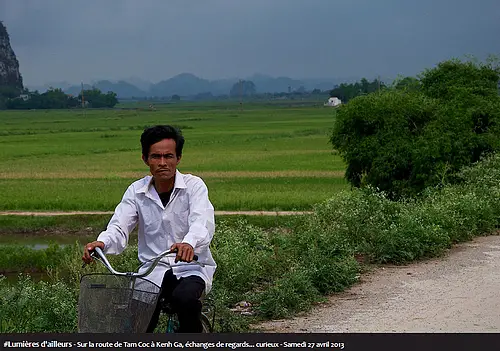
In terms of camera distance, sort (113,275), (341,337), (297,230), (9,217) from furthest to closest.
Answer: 1. (9,217)
2. (297,230)
3. (341,337)
4. (113,275)

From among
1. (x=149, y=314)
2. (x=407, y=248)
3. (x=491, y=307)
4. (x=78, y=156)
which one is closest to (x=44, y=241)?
(x=407, y=248)

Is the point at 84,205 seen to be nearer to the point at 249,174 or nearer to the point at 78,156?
the point at 249,174

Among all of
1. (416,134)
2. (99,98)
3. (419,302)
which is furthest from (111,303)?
(99,98)

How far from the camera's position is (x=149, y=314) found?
398 centimetres

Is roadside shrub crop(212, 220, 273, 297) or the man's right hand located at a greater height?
the man's right hand

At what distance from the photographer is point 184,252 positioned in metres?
4.10

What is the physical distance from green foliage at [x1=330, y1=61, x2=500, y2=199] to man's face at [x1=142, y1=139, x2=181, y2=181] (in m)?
9.51

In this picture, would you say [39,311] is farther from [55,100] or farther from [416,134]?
[55,100]

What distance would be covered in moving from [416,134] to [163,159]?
1077cm

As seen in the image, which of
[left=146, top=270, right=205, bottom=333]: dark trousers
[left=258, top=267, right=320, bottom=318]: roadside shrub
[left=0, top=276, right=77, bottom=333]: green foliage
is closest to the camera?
[left=146, top=270, right=205, bottom=333]: dark trousers

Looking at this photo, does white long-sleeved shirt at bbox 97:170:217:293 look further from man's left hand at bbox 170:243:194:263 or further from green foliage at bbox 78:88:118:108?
green foliage at bbox 78:88:118:108

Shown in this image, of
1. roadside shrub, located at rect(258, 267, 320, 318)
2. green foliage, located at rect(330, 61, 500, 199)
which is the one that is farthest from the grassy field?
roadside shrub, located at rect(258, 267, 320, 318)

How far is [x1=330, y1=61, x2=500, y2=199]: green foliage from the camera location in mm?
14148

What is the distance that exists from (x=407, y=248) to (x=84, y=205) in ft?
44.1
